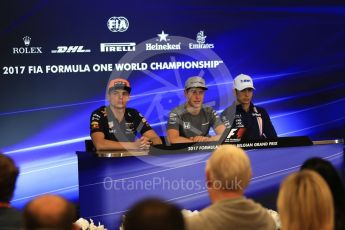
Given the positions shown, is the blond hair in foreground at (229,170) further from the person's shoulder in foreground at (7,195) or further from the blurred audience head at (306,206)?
the person's shoulder in foreground at (7,195)

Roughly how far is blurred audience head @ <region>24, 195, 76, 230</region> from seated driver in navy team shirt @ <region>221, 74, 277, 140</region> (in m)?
3.68

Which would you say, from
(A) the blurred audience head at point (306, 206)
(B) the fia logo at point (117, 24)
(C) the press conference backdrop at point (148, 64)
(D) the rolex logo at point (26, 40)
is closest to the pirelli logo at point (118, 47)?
(C) the press conference backdrop at point (148, 64)

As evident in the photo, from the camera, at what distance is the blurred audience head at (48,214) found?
1587 millimetres

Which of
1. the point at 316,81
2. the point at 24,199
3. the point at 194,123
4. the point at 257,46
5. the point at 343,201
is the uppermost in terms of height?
the point at 257,46

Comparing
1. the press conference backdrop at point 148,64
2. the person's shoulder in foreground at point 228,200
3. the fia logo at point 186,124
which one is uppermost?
the press conference backdrop at point 148,64

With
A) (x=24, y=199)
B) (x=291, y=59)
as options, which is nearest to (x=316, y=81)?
(x=291, y=59)

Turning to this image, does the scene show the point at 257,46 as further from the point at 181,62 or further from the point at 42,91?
the point at 42,91

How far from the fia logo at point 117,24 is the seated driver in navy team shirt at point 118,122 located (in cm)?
104

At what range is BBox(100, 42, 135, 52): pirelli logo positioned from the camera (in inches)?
235

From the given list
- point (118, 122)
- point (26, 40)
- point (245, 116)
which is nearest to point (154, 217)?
point (118, 122)

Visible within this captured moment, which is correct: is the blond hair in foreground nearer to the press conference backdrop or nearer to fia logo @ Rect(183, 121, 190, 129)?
fia logo @ Rect(183, 121, 190, 129)

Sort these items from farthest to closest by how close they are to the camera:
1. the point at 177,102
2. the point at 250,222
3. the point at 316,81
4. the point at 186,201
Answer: the point at 316,81
the point at 177,102
the point at 186,201
the point at 250,222

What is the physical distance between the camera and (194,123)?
5188 mm

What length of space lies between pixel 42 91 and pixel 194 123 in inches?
68.8
